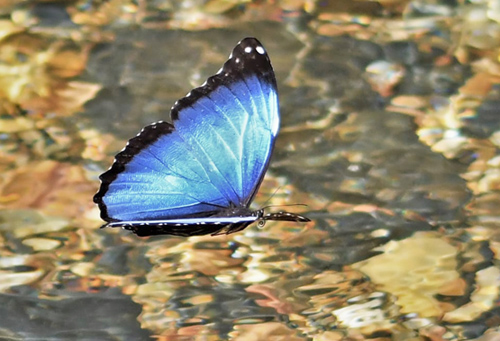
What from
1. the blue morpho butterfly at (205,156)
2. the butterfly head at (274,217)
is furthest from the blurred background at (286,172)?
the blue morpho butterfly at (205,156)

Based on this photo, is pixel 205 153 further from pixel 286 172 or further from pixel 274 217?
pixel 286 172

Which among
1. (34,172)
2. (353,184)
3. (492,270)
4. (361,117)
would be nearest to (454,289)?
(492,270)

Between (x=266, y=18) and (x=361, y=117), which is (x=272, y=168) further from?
(x=266, y=18)

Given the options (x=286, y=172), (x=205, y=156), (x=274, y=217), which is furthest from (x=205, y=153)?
(x=286, y=172)

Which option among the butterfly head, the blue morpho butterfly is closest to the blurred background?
the butterfly head

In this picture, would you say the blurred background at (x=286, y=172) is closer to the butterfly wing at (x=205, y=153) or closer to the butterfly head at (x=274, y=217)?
the butterfly head at (x=274, y=217)
